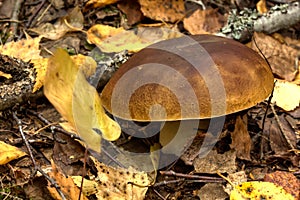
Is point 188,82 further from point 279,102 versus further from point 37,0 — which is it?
point 37,0

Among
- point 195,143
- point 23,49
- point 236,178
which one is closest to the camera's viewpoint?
point 236,178

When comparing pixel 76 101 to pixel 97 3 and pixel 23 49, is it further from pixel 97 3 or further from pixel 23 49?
pixel 97 3

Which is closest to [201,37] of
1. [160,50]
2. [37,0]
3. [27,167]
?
[160,50]

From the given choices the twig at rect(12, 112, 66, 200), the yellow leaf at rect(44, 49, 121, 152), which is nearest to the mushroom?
the yellow leaf at rect(44, 49, 121, 152)

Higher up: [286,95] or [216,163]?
[286,95]

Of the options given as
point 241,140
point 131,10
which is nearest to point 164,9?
point 131,10

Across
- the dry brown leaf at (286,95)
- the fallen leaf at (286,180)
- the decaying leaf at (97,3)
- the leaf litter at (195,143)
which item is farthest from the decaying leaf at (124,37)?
the fallen leaf at (286,180)

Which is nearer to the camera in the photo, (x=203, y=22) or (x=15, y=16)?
(x=15, y=16)

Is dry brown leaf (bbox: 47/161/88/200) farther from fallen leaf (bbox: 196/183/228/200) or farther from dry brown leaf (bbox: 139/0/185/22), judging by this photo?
dry brown leaf (bbox: 139/0/185/22)
